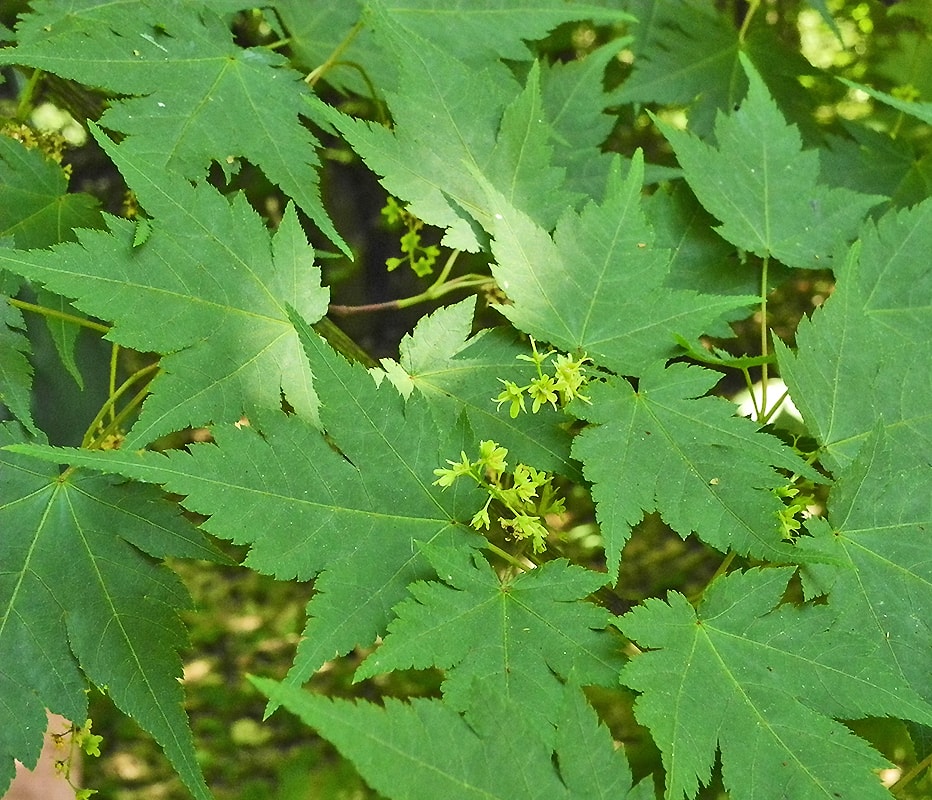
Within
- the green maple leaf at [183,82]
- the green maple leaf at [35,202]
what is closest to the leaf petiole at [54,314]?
the green maple leaf at [35,202]

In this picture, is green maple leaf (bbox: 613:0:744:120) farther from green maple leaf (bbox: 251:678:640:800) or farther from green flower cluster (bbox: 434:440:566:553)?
green maple leaf (bbox: 251:678:640:800)

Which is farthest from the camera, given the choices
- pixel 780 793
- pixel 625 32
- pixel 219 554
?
pixel 625 32

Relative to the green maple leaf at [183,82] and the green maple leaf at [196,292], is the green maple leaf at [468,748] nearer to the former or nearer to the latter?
the green maple leaf at [196,292]

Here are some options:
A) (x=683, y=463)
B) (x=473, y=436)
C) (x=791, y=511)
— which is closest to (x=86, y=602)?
(x=473, y=436)

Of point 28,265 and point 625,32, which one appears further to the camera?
point 625,32

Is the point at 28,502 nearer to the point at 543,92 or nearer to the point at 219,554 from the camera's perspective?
the point at 219,554

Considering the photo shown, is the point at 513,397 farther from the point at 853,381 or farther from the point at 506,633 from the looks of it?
the point at 853,381

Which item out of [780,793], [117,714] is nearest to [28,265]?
[780,793]
